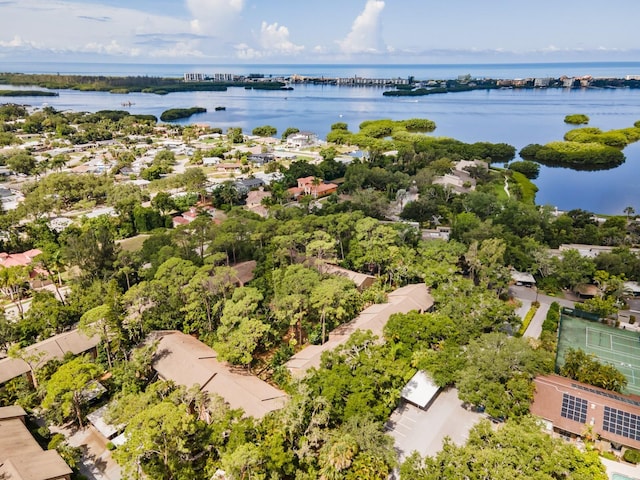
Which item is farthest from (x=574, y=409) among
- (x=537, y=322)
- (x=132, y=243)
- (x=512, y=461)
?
(x=132, y=243)

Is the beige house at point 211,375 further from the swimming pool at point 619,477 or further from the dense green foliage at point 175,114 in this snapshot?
the dense green foliage at point 175,114

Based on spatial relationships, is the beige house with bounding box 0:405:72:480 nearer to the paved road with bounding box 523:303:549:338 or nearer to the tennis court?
the tennis court

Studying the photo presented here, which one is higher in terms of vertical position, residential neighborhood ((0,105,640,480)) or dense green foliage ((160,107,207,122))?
dense green foliage ((160,107,207,122))

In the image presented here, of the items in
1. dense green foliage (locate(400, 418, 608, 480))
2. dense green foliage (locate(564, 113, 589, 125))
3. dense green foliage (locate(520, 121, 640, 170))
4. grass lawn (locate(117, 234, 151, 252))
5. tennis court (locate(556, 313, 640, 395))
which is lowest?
grass lawn (locate(117, 234, 151, 252))

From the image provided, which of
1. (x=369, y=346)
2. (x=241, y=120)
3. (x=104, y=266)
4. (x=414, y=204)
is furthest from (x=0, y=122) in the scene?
(x=369, y=346)

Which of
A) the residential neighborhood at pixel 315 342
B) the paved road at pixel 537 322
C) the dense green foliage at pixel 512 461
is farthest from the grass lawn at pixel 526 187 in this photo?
the dense green foliage at pixel 512 461

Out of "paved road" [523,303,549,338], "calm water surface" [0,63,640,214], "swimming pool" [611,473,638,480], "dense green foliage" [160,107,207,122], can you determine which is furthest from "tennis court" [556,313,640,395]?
"dense green foliage" [160,107,207,122]
